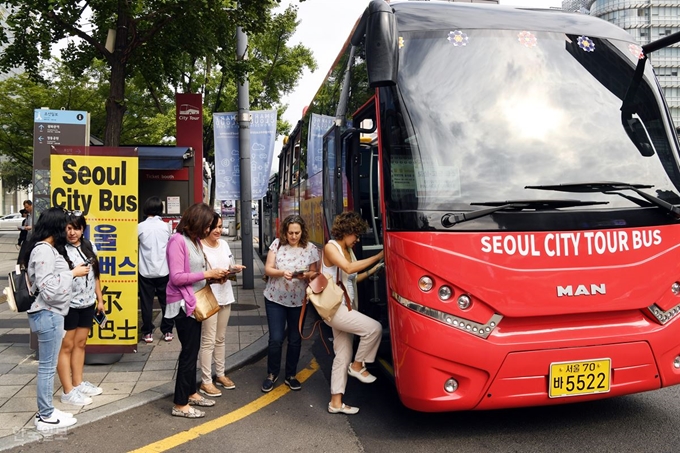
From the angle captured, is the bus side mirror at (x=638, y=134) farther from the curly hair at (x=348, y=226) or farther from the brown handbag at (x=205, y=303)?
the brown handbag at (x=205, y=303)

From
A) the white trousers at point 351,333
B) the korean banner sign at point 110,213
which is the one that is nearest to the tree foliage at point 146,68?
the korean banner sign at point 110,213

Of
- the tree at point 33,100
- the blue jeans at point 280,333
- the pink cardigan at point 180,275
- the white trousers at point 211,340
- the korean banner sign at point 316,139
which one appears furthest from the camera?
the tree at point 33,100

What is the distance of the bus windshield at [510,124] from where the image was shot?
4113 mm

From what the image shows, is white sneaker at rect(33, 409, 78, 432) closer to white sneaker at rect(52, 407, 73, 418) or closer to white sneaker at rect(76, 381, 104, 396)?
white sneaker at rect(52, 407, 73, 418)

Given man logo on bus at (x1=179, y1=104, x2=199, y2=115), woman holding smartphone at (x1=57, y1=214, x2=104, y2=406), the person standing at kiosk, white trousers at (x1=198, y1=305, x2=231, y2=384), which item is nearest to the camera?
woman holding smartphone at (x1=57, y1=214, x2=104, y2=406)

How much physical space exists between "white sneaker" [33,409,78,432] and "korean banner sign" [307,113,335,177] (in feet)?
12.7

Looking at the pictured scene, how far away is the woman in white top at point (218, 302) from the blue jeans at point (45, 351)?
48.1 inches

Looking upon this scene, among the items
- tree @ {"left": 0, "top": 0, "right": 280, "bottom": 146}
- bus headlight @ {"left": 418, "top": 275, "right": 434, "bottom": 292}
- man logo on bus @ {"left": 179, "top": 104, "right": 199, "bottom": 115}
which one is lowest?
bus headlight @ {"left": 418, "top": 275, "right": 434, "bottom": 292}

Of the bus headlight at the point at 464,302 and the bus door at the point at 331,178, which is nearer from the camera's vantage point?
the bus headlight at the point at 464,302

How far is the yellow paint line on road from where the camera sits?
4.23 m

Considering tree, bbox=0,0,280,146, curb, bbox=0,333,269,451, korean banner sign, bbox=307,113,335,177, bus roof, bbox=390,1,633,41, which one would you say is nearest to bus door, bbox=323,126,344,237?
korean banner sign, bbox=307,113,335,177

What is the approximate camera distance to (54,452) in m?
4.12

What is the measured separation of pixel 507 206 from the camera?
395 centimetres

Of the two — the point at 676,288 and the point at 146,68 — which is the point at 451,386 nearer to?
the point at 676,288
